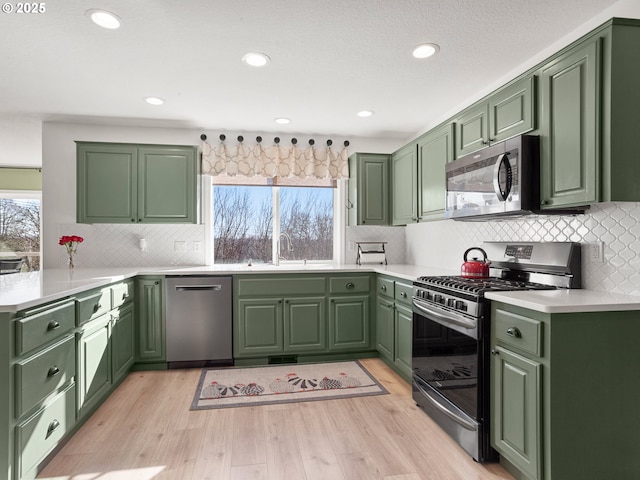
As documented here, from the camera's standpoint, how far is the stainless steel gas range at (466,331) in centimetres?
202

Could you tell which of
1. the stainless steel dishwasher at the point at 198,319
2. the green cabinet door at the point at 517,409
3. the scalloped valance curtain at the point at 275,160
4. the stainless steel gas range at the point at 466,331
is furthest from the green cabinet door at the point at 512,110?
the stainless steel dishwasher at the point at 198,319

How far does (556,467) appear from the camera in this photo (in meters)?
1.65

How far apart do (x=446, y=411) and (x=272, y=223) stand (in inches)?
110

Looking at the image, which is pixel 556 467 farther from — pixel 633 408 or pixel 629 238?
pixel 629 238

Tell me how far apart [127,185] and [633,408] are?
409 cm

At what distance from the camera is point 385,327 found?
136 inches

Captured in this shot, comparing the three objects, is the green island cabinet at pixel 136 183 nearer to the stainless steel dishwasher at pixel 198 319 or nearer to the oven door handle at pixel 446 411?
the stainless steel dishwasher at pixel 198 319

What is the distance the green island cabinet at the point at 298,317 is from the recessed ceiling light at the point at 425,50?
2027 millimetres

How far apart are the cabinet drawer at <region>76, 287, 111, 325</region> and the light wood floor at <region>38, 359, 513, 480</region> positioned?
0.71 meters

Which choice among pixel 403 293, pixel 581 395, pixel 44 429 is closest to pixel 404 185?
pixel 403 293

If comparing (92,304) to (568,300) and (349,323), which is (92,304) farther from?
(568,300)

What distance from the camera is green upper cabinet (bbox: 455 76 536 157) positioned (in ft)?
7.07

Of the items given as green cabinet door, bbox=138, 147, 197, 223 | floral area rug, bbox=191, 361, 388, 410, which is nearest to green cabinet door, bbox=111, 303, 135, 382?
floral area rug, bbox=191, 361, 388, 410

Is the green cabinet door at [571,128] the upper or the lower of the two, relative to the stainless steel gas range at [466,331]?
upper
